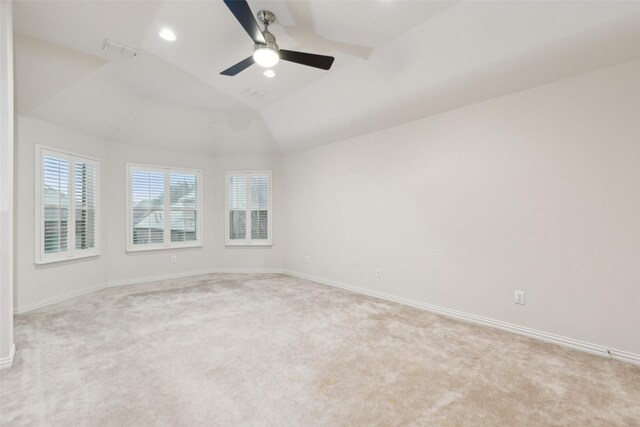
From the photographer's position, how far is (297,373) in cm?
224

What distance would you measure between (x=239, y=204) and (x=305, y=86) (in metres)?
3.07

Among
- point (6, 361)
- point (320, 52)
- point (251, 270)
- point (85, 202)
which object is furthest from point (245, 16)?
point (251, 270)

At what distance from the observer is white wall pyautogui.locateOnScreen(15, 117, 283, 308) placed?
375 centimetres

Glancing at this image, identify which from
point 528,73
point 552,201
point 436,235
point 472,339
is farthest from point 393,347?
point 528,73

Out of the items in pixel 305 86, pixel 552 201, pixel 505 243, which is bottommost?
pixel 505 243

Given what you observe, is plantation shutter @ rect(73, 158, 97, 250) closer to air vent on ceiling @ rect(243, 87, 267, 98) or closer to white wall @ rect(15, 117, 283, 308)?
white wall @ rect(15, 117, 283, 308)

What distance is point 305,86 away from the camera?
3979 millimetres

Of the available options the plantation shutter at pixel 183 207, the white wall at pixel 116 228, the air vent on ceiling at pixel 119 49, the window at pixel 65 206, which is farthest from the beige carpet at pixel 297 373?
the air vent on ceiling at pixel 119 49

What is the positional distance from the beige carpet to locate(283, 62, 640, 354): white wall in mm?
413

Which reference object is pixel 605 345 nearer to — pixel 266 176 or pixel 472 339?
pixel 472 339

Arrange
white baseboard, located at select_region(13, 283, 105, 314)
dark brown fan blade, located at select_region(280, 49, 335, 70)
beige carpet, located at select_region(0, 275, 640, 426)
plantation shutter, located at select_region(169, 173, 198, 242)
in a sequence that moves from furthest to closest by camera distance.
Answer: plantation shutter, located at select_region(169, 173, 198, 242) < white baseboard, located at select_region(13, 283, 105, 314) < dark brown fan blade, located at select_region(280, 49, 335, 70) < beige carpet, located at select_region(0, 275, 640, 426)

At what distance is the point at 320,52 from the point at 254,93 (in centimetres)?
142

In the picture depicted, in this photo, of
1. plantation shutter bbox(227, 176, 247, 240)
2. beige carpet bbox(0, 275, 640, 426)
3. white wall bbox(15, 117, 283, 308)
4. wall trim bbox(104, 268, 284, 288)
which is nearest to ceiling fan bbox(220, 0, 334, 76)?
beige carpet bbox(0, 275, 640, 426)

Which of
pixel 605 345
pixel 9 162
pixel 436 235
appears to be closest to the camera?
pixel 9 162
